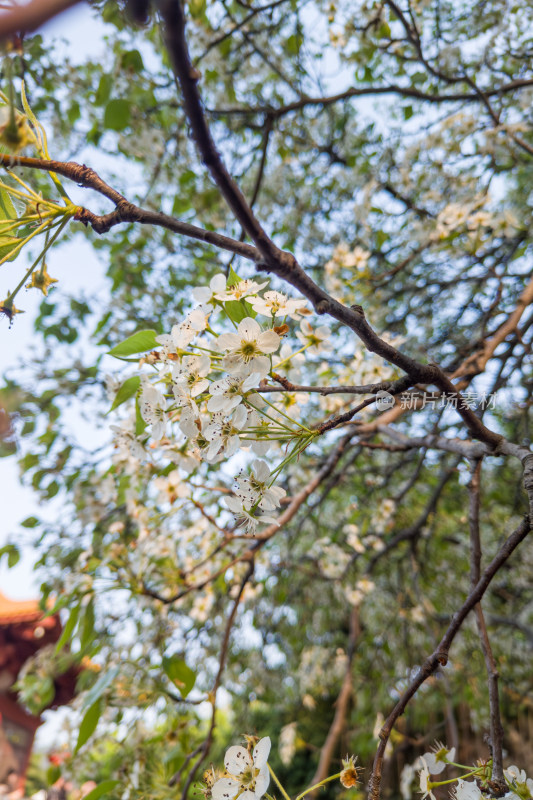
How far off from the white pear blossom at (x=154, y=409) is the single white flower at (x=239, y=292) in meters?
0.19

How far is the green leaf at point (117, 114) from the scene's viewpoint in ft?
5.38

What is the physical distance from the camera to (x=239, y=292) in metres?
0.77

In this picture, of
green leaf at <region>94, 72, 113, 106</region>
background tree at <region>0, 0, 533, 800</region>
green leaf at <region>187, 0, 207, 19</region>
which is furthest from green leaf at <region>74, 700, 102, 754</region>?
green leaf at <region>187, 0, 207, 19</region>

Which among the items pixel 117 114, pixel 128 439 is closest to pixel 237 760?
pixel 128 439

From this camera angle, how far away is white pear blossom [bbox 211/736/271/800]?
73cm

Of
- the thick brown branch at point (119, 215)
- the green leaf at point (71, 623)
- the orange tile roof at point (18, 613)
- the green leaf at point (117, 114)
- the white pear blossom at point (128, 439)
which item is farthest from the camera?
the orange tile roof at point (18, 613)

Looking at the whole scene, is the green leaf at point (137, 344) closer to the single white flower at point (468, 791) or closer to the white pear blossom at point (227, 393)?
the white pear blossom at point (227, 393)

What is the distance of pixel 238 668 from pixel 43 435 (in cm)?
248

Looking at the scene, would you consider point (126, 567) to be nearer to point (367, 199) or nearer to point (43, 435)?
point (43, 435)

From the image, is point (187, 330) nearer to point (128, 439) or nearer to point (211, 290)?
point (211, 290)

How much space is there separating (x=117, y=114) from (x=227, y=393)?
4.54ft

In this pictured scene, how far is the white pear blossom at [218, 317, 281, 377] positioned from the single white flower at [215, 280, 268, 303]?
0.06m

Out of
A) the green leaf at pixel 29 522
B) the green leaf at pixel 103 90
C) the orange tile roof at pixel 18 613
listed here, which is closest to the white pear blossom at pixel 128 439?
the green leaf at pixel 29 522

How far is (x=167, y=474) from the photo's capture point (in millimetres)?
1386
